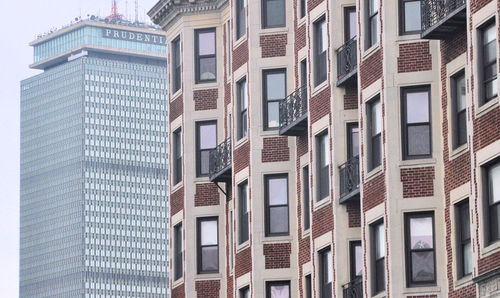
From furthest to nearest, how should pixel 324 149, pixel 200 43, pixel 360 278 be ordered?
1. pixel 200 43
2. pixel 324 149
3. pixel 360 278

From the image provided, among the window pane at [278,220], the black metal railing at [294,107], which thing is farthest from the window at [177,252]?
the black metal railing at [294,107]

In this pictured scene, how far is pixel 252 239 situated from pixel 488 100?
2043 cm

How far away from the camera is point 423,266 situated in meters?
52.3

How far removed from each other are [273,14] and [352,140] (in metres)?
10.9

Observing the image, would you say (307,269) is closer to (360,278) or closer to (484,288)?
(360,278)

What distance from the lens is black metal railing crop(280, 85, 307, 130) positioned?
64.7m

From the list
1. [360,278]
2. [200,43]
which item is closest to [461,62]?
[360,278]

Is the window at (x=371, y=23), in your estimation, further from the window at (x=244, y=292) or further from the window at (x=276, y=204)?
the window at (x=244, y=292)

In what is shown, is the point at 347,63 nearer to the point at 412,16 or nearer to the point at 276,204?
the point at 412,16

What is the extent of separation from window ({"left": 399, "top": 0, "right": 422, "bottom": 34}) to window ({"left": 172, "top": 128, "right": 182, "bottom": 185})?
2443 cm

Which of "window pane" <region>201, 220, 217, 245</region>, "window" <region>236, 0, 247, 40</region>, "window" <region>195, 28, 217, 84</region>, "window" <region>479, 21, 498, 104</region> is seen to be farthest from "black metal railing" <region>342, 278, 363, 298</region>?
"window" <region>195, 28, 217, 84</region>

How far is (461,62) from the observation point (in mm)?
51562

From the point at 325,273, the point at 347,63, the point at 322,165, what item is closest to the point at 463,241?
the point at 325,273

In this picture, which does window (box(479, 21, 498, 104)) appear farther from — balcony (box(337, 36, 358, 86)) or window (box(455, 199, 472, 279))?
balcony (box(337, 36, 358, 86))
